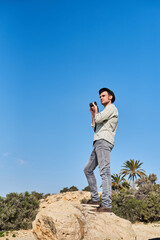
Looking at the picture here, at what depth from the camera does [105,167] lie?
16.5ft

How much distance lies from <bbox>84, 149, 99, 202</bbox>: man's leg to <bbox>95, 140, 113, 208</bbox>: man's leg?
28 cm

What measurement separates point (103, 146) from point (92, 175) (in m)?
0.78

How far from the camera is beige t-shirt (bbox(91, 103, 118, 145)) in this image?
5216 mm

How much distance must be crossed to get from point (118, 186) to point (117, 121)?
37.7m

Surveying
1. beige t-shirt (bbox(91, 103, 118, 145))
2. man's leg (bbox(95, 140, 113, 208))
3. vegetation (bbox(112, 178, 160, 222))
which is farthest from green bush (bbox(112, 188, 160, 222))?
beige t-shirt (bbox(91, 103, 118, 145))

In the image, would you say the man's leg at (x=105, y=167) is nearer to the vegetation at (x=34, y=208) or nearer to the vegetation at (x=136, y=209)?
the vegetation at (x=34, y=208)

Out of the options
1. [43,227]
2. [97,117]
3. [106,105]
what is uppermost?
[106,105]

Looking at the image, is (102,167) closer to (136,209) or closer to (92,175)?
(92,175)

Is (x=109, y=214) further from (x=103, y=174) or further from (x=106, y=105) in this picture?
(x=106, y=105)

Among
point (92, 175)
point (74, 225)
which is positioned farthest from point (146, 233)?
point (74, 225)

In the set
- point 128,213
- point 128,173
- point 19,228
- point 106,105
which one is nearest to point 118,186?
point 128,173

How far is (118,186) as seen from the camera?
4109cm

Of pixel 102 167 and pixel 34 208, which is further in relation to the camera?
pixel 34 208

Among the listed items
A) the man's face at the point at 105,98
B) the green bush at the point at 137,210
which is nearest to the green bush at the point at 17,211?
the green bush at the point at 137,210
